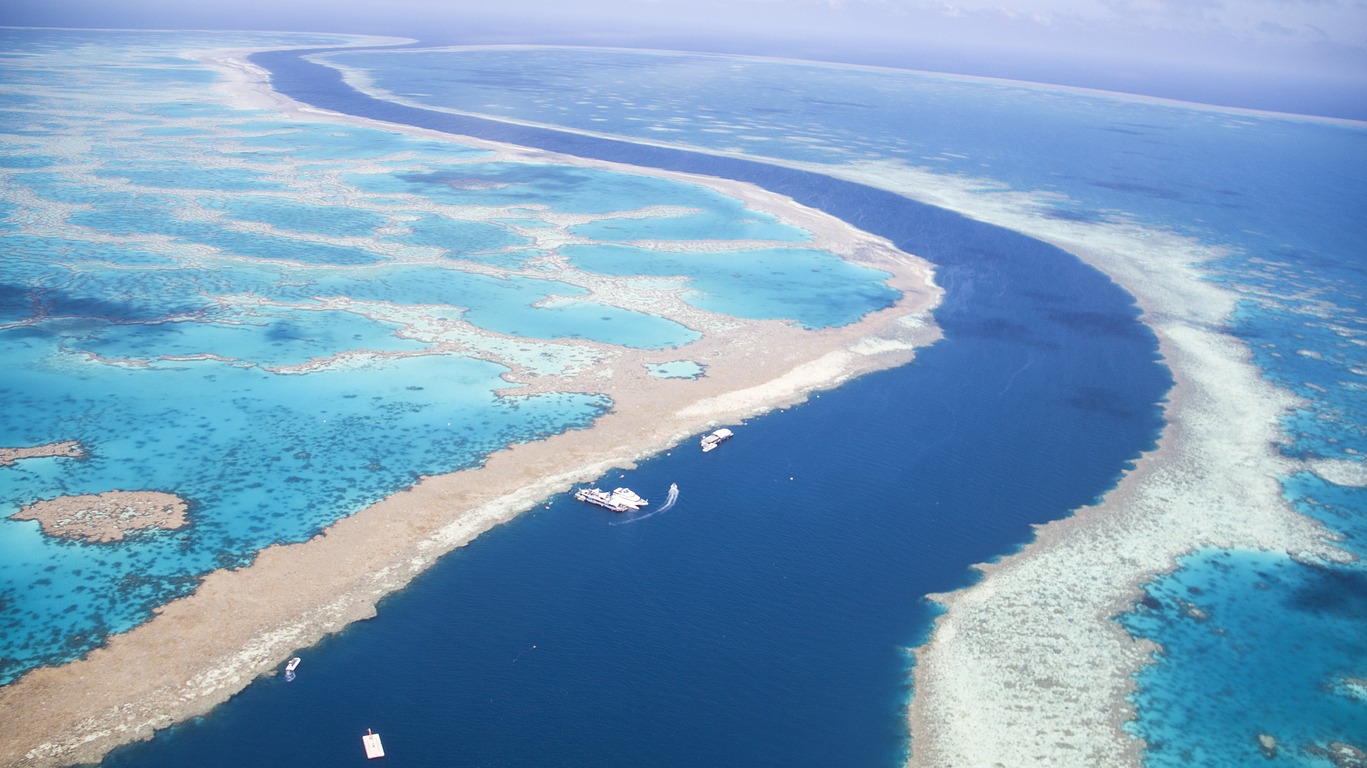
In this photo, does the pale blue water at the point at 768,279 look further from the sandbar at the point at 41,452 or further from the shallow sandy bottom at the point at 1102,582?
the sandbar at the point at 41,452

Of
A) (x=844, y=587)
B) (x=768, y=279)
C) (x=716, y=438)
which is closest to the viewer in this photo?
(x=844, y=587)

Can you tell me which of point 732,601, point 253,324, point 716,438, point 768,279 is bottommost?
point 732,601

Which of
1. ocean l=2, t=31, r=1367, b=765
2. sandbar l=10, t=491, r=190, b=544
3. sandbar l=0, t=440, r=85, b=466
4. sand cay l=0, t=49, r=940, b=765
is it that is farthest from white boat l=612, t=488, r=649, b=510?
sandbar l=0, t=440, r=85, b=466

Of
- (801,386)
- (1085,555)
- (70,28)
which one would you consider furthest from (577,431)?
(70,28)

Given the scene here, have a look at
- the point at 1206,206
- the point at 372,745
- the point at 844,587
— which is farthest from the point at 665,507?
the point at 1206,206

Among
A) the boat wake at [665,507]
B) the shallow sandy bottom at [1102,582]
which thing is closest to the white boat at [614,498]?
the boat wake at [665,507]

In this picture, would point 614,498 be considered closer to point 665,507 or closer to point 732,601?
point 665,507

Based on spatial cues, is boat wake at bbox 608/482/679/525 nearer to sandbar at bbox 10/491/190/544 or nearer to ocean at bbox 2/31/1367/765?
ocean at bbox 2/31/1367/765
